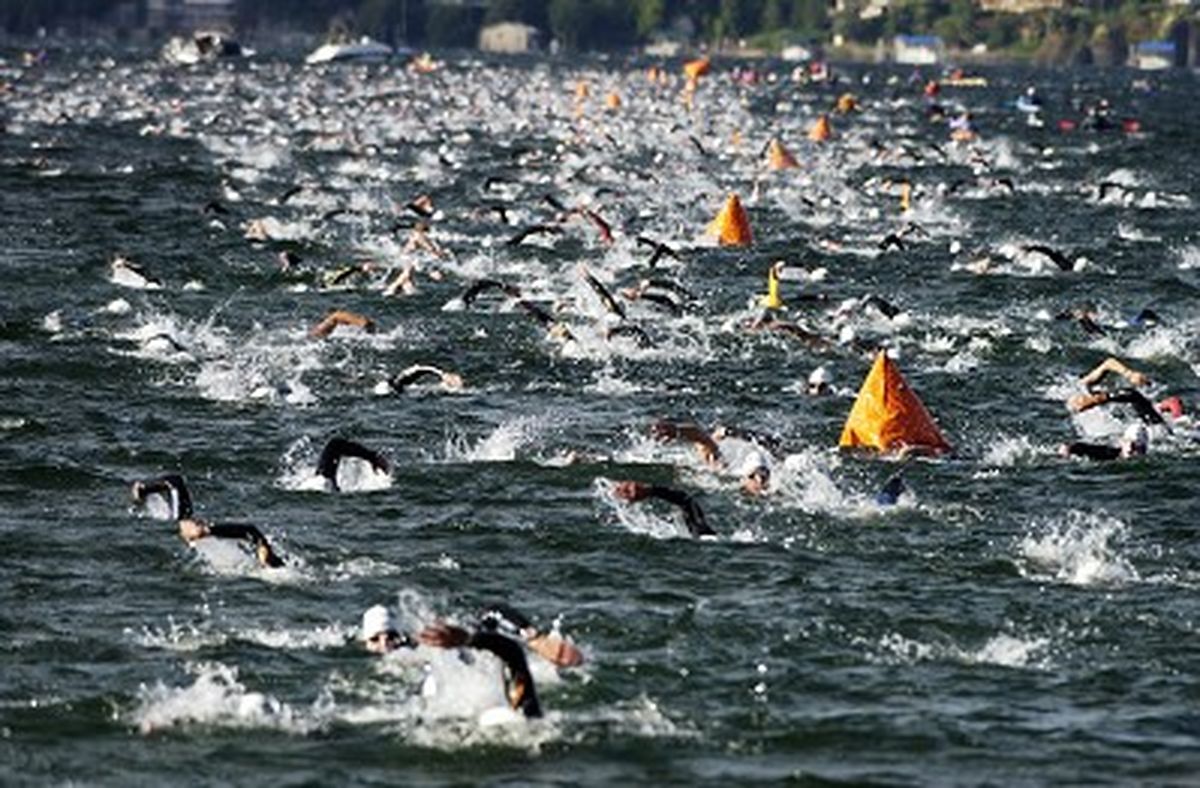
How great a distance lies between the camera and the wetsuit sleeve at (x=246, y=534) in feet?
79.2

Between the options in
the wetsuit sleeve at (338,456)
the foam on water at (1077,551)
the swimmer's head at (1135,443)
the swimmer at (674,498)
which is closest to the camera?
the swimmer at (674,498)

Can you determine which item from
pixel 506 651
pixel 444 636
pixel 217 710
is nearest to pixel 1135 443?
pixel 506 651

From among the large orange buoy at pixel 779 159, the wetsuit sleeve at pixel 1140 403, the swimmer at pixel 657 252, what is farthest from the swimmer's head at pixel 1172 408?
the large orange buoy at pixel 779 159

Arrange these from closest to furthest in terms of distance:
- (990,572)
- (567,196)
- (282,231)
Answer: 1. (990,572)
2. (282,231)
3. (567,196)

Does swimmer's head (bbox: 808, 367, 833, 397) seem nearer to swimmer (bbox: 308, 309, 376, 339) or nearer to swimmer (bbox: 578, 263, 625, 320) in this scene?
swimmer (bbox: 578, 263, 625, 320)

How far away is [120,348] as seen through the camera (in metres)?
38.6

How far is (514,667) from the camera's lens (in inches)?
762

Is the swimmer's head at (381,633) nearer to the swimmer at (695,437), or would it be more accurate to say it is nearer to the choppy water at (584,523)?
the choppy water at (584,523)

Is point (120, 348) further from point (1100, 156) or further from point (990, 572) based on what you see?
point (1100, 156)

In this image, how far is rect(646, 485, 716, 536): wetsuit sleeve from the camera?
932 inches

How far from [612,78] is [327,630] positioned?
165458 mm

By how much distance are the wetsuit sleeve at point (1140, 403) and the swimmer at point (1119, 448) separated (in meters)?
0.31

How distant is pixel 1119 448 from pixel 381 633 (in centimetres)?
1189

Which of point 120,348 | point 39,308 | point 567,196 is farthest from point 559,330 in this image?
point 567,196
